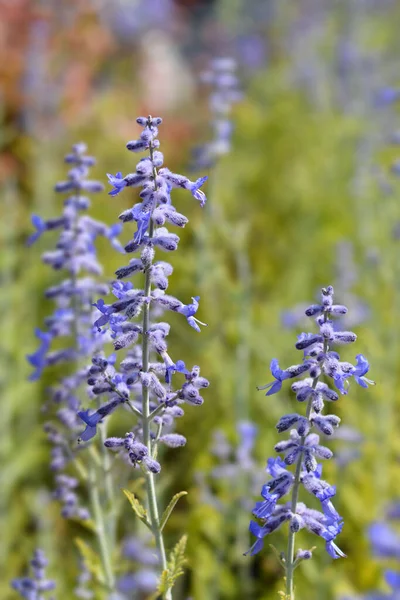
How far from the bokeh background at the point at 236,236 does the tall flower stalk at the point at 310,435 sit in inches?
77.5

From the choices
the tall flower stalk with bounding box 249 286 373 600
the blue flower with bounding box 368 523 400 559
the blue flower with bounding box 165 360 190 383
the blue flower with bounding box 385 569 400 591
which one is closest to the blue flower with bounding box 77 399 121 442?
the blue flower with bounding box 165 360 190 383

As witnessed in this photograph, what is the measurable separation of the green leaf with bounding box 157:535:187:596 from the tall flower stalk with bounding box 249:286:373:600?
0.29 meters

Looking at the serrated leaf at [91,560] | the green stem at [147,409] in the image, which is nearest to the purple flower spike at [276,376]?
the green stem at [147,409]

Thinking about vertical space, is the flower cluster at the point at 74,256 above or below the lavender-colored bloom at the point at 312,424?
above

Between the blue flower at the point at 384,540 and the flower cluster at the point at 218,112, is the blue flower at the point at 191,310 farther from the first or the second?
the flower cluster at the point at 218,112

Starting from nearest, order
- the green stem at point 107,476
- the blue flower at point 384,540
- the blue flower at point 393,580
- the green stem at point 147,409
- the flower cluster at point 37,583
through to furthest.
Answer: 1. the green stem at point 147,409
2. the flower cluster at point 37,583
3. the green stem at point 107,476
4. the blue flower at point 393,580
5. the blue flower at point 384,540

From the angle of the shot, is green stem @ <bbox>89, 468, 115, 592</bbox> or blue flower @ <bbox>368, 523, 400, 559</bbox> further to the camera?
blue flower @ <bbox>368, 523, 400, 559</bbox>

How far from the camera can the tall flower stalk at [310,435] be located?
209 centimetres

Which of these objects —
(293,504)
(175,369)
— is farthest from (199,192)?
(293,504)

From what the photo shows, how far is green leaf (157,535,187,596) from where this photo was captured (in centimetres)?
222

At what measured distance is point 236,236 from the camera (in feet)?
17.4

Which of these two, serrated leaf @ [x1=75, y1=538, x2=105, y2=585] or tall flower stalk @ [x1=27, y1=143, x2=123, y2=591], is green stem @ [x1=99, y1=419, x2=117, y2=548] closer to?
tall flower stalk @ [x1=27, y1=143, x2=123, y2=591]

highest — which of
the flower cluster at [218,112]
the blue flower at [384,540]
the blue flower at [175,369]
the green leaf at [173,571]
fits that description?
the flower cluster at [218,112]

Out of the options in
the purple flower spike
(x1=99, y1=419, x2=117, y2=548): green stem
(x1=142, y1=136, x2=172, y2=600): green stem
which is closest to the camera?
the purple flower spike
